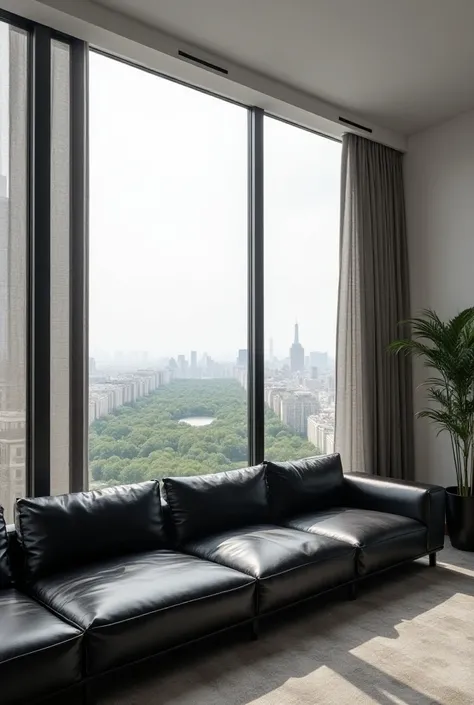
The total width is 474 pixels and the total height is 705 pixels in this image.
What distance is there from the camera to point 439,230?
195 inches

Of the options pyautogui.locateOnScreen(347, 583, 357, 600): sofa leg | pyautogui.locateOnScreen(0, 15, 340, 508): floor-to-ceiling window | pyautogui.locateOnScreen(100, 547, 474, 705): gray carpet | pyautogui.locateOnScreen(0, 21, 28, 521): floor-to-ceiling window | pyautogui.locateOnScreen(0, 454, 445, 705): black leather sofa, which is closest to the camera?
pyautogui.locateOnScreen(0, 454, 445, 705): black leather sofa

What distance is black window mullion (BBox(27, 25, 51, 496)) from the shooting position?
3137 millimetres

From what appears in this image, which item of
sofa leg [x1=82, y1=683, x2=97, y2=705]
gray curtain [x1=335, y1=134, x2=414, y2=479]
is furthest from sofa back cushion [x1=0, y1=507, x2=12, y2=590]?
gray curtain [x1=335, y1=134, x2=414, y2=479]

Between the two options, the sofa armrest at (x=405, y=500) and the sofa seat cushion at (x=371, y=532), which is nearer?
the sofa seat cushion at (x=371, y=532)

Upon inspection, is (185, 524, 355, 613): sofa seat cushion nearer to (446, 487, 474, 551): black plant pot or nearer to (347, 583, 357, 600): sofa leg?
(347, 583, 357, 600): sofa leg

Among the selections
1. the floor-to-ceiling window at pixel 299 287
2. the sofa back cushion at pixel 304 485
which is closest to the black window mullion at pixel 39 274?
the sofa back cushion at pixel 304 485

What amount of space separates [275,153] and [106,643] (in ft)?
11.2

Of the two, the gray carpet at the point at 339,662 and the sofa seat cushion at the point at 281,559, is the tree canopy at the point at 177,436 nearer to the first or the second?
the sofa seat cushion at the point at 281,559

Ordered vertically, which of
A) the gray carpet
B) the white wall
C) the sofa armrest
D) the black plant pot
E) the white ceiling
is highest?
the white ceiling

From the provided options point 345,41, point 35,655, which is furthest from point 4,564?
point 345,41

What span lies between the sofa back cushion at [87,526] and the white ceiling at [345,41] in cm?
256

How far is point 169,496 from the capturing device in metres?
3.28

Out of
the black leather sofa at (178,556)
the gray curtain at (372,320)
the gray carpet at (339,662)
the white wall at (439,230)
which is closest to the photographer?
the black leather sofa at (178,556)

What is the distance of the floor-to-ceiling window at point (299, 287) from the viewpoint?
14.4 ft
